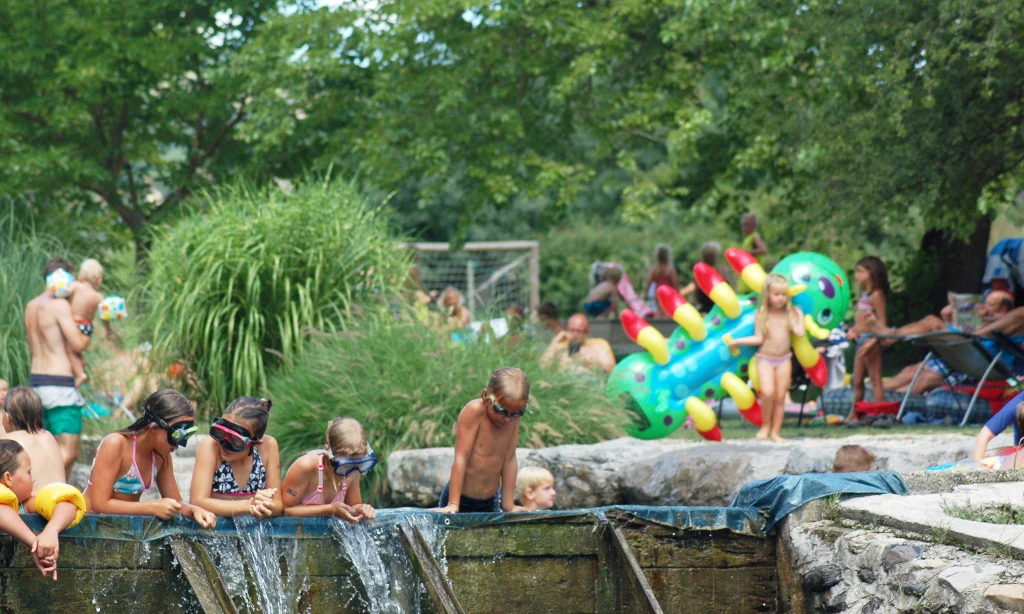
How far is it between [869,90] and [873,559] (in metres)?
6.01

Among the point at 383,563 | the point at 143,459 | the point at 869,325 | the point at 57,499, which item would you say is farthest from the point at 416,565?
the point at 869,325

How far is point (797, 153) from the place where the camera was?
1373 cm

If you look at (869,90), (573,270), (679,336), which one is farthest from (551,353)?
(573,270)

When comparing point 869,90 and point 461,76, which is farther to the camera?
point 461,76

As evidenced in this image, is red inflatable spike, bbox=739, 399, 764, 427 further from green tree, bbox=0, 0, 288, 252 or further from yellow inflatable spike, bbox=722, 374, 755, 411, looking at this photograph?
green tree, bbox=0, 0, 288, 252

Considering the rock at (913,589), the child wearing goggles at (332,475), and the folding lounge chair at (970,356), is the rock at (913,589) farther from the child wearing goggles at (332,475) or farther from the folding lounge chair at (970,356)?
the folding lounge chair at (970,356)

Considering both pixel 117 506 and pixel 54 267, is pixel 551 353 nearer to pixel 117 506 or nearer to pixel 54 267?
pixel 54 267

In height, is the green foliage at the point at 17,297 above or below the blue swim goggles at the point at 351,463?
Result: above

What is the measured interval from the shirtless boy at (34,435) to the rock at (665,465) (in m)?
2.35

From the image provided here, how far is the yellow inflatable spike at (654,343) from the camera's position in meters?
10.5

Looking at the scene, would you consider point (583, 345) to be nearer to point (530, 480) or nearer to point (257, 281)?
point (257, 281)

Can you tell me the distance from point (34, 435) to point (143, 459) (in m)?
1.42

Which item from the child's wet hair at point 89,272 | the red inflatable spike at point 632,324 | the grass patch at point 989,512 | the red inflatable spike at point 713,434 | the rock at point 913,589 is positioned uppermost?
the child's wet hair at point 89,272

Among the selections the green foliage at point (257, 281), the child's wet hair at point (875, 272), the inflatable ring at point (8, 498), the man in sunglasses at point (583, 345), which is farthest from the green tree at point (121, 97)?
the inflatable ring at point (8, 498)
